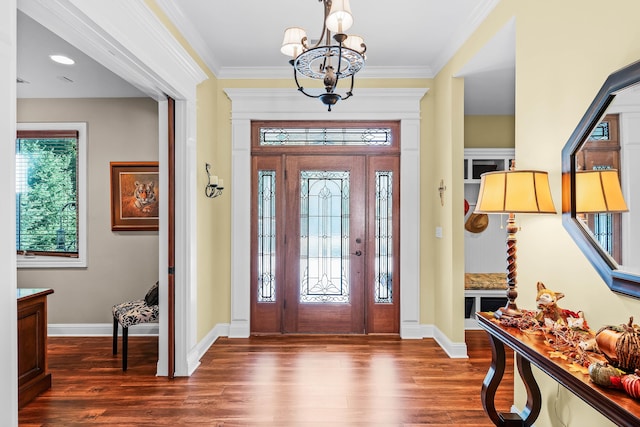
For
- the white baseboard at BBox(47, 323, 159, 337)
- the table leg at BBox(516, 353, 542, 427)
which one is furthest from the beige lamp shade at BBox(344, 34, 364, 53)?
the white baseboard at BBox(47, 323, 159, 337)

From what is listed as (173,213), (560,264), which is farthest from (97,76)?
(560,264)

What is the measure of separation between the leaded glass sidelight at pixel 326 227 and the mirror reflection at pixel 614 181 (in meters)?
2.68

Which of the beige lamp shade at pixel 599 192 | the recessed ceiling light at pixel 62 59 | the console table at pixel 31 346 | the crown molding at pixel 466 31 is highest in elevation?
the crown molding at pixel 466 31

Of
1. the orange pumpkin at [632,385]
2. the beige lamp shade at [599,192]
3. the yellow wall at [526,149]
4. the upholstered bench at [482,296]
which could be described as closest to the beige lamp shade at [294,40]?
the yellow wall at [526,149]

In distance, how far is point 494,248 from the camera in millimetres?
5141

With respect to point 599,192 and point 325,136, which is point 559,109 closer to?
point 599,192

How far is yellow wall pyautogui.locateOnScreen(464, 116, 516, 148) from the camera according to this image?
16.8 feet

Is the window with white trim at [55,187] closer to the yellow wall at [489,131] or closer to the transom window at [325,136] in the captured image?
the transom window at [325,136]

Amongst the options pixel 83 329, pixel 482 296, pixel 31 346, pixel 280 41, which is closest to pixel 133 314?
pixel 31 346

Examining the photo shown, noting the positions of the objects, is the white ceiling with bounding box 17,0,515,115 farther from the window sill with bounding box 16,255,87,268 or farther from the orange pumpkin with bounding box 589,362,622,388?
the orange pumpkin with bounding box 589,362,622,388

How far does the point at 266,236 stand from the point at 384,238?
1338mm

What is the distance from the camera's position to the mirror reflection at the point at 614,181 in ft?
5.00

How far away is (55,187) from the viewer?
14.0ft

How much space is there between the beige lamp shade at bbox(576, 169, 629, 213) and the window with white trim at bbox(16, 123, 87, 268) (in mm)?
4577
